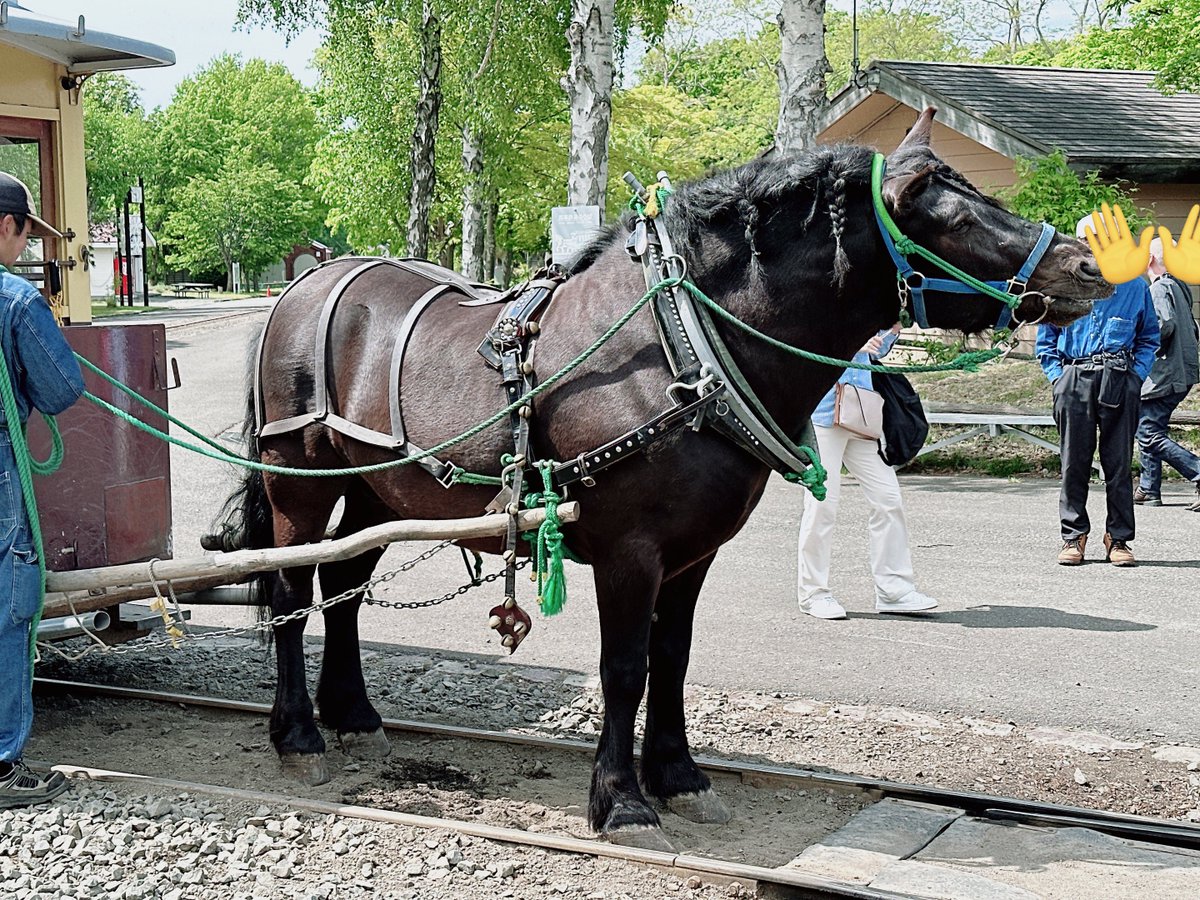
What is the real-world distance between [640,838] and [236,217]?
67011mm

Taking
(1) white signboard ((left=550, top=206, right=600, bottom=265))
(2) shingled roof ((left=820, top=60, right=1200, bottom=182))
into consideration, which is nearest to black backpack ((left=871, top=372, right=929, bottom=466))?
(1) white signboard ((left=550, top=206, right=600, bottom=265))

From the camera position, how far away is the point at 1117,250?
12.8ft

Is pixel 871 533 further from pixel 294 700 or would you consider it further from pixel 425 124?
pixel 425 124

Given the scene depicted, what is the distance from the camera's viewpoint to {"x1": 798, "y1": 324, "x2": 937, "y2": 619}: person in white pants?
7551mm

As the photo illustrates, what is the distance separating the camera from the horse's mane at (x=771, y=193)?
4.14 m

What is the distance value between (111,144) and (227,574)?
2599 inches

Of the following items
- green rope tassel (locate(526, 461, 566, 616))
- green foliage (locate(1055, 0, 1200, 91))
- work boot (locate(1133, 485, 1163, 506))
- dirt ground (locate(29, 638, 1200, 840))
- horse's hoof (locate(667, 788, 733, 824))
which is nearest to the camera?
green rope tassel (locate(526, 461, 566, 616))

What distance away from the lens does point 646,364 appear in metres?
4.31

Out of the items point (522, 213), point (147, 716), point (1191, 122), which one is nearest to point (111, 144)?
point (522, 213)

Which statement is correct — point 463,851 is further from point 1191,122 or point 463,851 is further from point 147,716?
point 1191,122

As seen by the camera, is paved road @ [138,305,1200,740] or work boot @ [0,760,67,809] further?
paved road @ [138,305,1200,740]

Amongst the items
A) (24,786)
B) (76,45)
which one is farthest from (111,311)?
(24,786)

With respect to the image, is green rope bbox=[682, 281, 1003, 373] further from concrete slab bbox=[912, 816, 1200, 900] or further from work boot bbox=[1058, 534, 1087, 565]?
work boot bbox=[1058, 534, 1087, 565]

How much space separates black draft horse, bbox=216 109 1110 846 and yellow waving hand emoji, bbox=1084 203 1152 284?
6 centimetres
